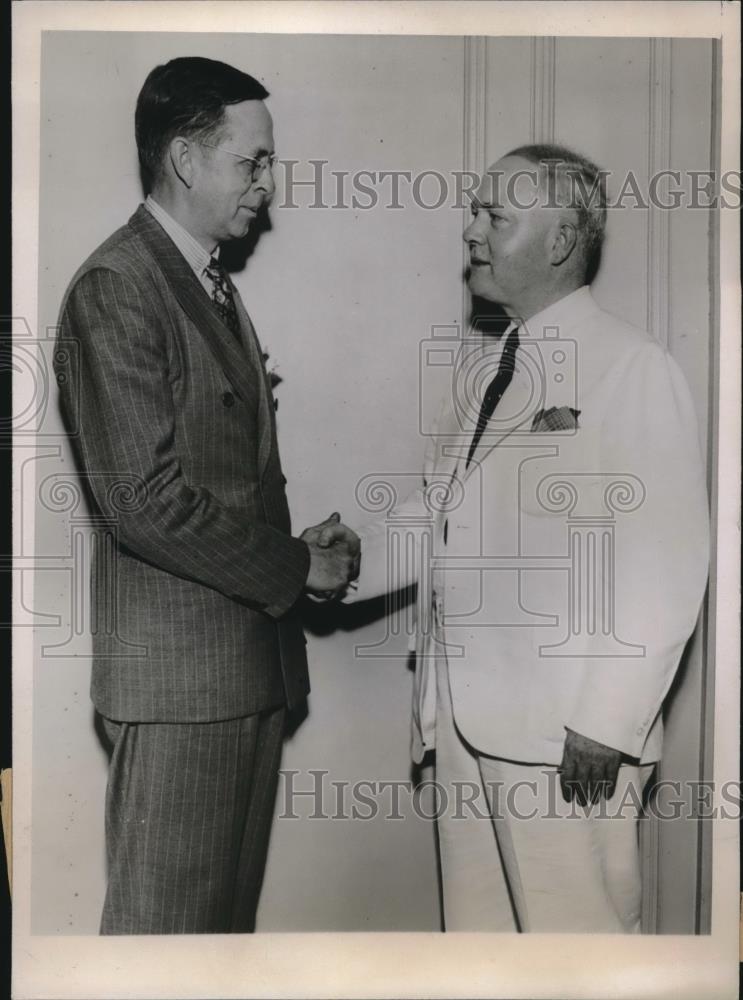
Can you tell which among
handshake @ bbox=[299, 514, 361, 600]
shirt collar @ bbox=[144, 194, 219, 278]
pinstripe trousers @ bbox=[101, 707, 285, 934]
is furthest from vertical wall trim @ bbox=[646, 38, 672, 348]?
pinstripe trousers @ bbox=[101, 707, 285, 934]

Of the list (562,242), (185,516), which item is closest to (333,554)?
(185,516)

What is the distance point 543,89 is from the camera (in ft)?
7.23

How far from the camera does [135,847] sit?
7.00ft

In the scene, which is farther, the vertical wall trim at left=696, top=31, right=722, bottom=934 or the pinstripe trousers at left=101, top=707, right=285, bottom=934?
the vertical wall trim at left=696, top=31, right=722, bottom=934

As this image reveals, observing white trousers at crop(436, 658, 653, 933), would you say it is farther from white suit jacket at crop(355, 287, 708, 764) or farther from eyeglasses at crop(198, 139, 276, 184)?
eyeglasses at crop(198, 139, 276, 184)

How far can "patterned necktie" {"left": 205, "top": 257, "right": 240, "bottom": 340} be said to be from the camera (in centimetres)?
214

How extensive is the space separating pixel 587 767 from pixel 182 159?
1.49 metres

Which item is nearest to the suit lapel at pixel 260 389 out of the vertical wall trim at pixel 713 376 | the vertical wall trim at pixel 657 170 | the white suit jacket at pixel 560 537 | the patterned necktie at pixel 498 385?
the white suit jacket at pixel 560 537

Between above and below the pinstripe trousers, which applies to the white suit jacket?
above

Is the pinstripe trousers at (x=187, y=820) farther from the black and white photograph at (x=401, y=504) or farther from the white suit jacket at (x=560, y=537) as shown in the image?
the white suit jacket at (x=560, y=537)

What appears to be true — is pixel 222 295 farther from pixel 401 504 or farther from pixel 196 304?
pixel 401 504

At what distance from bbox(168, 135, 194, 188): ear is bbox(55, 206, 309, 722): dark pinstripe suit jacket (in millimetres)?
105

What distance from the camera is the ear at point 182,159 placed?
2.12m

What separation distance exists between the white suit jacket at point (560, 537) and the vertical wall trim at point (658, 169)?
8 centimetres
